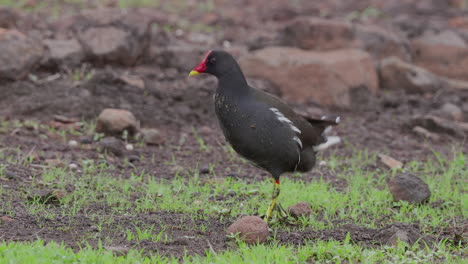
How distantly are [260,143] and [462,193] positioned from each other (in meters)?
2.25

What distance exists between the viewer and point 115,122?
294 inches

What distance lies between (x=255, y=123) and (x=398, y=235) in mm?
1298

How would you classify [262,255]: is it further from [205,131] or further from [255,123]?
[205,131]

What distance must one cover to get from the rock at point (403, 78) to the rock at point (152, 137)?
141 inches

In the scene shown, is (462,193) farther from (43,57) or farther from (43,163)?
(43,57)

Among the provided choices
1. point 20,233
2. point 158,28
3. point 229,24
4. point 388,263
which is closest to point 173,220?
point 20,233

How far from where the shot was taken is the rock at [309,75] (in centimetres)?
909

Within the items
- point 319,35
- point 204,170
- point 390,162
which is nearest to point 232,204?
point 204,170

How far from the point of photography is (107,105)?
808 centimetres

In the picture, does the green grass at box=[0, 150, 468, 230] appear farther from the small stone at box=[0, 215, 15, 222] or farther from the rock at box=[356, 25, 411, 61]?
the rock at box=[356, 25, 411, 61]

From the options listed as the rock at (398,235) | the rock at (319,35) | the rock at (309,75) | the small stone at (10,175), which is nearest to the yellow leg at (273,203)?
the rock at (398,235)

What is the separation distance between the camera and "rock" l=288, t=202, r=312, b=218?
572 cm

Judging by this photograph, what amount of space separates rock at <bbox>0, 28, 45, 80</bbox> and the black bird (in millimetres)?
3244

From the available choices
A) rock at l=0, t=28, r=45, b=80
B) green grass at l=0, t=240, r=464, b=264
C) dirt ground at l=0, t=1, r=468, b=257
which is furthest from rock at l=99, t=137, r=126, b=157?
green grass at l=0, t=240, r=464, b=264
